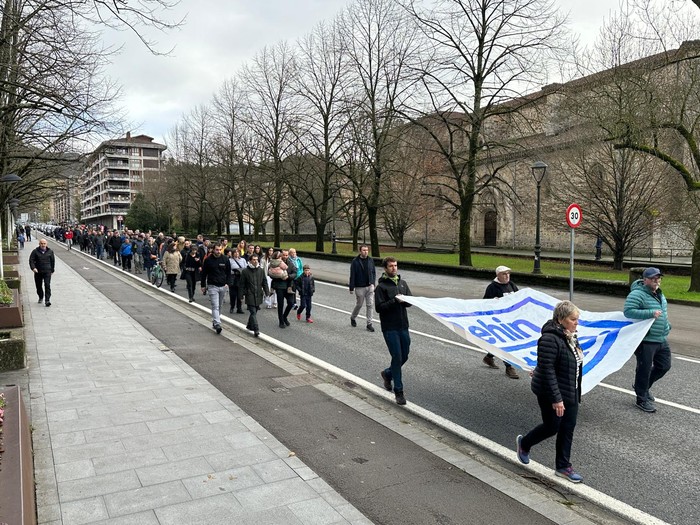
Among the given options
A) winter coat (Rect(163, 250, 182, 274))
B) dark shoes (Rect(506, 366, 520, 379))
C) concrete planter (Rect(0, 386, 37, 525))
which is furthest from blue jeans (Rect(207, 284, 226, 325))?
winter coat (Rect(163, 250, 182, 274))

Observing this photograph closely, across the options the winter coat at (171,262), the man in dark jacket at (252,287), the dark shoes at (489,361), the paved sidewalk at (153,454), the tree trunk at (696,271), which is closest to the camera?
the paved sidewalk at (153,454)

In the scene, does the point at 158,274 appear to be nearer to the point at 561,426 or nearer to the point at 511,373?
the point at 511,373

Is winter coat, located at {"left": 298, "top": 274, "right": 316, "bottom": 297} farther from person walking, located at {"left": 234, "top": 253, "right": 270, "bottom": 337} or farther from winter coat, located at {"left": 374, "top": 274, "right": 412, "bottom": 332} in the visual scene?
winter coat, located at {"left": 374, "top": 274, "right": 412, "bottom": 332}

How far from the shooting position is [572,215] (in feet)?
48.8

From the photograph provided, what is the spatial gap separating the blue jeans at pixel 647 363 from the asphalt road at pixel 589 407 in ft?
0.90

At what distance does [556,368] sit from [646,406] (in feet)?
9.31

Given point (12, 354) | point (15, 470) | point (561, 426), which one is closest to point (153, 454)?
point (15, 470)

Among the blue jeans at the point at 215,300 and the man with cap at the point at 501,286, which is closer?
the man with cap at the point at 501,286

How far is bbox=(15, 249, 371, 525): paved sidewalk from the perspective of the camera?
13.9 feet

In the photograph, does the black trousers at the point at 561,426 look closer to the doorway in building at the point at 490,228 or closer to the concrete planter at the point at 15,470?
the concrete planter at the point at 15,470

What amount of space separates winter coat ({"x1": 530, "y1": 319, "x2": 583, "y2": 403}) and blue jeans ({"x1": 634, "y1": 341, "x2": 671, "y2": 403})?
2.53 meters

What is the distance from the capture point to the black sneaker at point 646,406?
687 centimetres

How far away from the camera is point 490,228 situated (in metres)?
56.4

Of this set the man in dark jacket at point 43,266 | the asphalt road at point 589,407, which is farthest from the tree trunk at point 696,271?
the man in dark jacket at point 43,266
